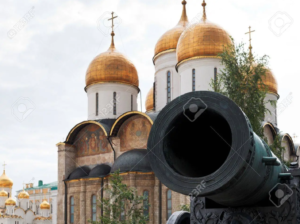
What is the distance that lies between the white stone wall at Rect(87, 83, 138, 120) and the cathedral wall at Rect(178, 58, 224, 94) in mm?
3319

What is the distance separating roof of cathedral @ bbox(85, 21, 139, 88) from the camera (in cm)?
2189

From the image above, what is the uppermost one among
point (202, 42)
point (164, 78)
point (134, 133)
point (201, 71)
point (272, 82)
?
point (202, 42)

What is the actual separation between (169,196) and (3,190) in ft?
106

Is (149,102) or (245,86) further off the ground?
(149,102)

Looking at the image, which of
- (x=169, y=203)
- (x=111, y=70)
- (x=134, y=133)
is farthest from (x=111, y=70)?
(x=169, y=203)

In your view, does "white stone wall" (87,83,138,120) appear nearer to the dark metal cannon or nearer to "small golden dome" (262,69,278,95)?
"small golden dome" (262,69,278,95)

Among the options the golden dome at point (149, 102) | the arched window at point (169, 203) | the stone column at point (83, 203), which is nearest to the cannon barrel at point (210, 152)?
the arched window at point (169, 203)

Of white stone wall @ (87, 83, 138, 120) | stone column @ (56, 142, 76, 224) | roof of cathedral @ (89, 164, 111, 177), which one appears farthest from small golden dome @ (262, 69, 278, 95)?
stone column @ (56, 142, 76, 224)

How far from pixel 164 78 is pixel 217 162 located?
1953cm

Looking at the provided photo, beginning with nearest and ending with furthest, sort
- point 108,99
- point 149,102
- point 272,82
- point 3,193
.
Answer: point 108,99 → point 272,82 → point 149,102 → point 3,193

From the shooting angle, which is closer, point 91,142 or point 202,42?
point 202,42

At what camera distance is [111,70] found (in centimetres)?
2197

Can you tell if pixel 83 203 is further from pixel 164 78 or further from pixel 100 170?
pixel 164 78

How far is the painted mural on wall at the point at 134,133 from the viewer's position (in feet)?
62.5
